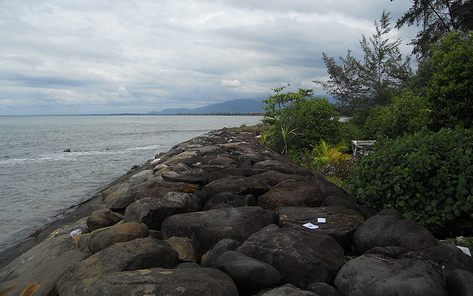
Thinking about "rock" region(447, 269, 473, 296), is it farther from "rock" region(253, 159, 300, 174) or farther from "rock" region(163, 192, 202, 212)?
"rock" region(253, 159, 300, 174)

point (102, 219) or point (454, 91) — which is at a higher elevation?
point (454, 91)

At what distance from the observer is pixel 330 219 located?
3.98 meters

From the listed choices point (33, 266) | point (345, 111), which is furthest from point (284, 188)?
point (345, 111)

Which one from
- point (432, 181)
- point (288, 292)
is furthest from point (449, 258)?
point (288, 292)

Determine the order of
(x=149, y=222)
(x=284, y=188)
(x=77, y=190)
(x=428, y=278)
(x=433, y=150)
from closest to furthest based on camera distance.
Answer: (x=428, y=278) < (x=433, y=150) < (x=149, y=222) < (x=284, y=188) < (x=77, y=190)

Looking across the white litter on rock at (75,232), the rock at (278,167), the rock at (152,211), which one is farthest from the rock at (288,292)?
the rock at (278,167)

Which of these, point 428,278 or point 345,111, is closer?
point 428,278

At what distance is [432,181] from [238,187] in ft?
9.72

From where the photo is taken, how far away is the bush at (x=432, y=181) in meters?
3.74

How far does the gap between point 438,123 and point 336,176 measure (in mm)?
3476

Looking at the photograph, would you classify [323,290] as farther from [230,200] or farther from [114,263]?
→ [230,200]

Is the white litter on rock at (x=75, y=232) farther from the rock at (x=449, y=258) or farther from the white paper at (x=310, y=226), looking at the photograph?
the rock at (x=449, y=258)

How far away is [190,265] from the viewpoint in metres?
3.31

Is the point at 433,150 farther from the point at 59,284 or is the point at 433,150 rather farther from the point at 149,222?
the point at 59,284
